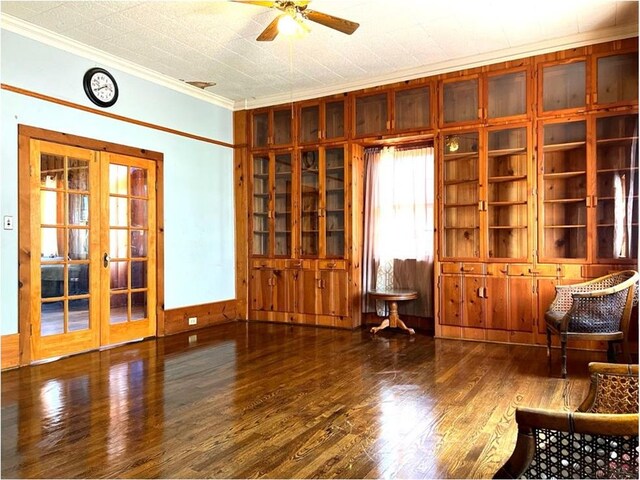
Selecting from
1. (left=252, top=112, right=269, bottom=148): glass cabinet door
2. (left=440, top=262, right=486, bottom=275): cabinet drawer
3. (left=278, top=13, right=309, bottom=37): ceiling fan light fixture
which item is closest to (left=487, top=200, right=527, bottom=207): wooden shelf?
(left=440, top=262, right=486, bottom=275): cabinet drawer

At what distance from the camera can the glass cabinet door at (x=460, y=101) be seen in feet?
17.6

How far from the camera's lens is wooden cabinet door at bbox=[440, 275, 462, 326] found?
539 cm

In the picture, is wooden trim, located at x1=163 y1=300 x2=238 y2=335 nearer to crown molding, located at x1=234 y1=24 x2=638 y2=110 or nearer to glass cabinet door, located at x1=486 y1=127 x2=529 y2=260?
crown molding, located at x1=234 y1=24 x2=638 y2=110

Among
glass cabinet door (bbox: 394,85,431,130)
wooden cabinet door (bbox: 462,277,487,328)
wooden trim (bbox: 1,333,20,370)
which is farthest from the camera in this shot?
glass cabinet door (bbox: 394,85,431,130)

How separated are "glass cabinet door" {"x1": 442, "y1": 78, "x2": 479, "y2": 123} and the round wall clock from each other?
3723 mm

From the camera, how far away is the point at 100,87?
5.08 meters

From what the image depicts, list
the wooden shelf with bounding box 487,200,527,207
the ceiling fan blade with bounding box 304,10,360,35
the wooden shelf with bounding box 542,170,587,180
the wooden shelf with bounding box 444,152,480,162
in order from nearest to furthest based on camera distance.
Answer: the ceiling fan blade with bounding box 304,10,360,35, the wooden shelf with bounding box 542,170,587,180, the wooden shelf with bounding box 487,200,527,207, the wooden shelf with bounding box 444,152,480,162

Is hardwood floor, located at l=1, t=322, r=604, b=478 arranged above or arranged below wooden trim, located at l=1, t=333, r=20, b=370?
below

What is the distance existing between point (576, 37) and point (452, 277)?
2.76m

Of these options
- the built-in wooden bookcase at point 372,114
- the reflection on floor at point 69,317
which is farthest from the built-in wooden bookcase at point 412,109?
the reflection on floor at point 69,317

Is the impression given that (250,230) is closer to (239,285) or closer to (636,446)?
(239,285)

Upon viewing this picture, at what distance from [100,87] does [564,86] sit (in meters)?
4.89

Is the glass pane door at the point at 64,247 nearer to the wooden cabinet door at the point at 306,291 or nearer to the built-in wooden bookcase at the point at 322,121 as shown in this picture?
the wooden cabinet door at the point at 306,291

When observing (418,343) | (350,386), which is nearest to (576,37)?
(418,343)
